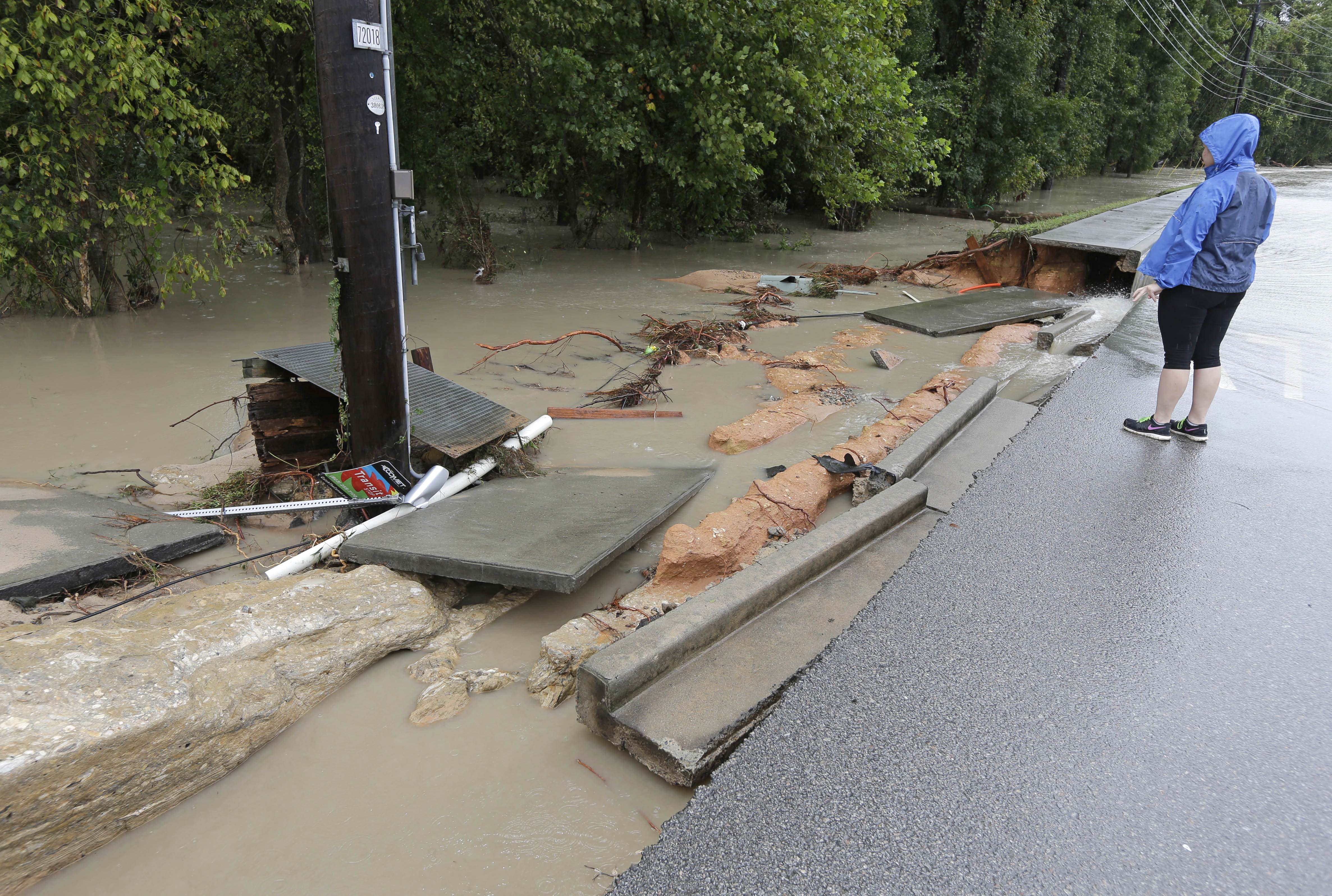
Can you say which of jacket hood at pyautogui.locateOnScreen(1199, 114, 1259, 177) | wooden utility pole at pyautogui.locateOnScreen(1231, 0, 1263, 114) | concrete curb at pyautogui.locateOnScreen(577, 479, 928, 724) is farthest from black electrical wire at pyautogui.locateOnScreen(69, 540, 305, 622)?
wooden utility pole at pyautogui.locateOnScreen(1231, 0, 1263, 114)

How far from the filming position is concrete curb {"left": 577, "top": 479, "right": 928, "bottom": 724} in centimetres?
266

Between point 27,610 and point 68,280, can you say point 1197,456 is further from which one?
point 68,280

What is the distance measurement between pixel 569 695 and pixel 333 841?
0.94 metres

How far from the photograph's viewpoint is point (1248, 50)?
1746 inches

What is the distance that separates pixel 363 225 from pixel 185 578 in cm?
191

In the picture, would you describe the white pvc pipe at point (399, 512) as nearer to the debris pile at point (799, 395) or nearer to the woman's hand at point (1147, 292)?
the debris pile at point (799, 395)

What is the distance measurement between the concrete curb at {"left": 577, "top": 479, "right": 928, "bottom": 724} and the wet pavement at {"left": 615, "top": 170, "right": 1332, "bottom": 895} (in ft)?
0.95

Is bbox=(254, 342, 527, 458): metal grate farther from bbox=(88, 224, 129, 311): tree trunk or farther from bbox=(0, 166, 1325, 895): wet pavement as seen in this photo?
bbox=(88, 224, 129, 311): tree trunk

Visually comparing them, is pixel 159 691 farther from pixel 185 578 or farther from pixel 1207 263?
pixel 1207 263

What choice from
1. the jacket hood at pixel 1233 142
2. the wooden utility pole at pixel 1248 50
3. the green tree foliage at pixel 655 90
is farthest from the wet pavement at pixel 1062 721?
the wooden utility pole at pixel 1248 50

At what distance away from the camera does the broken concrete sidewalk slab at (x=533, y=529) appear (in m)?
3.57

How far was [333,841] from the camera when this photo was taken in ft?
8.14

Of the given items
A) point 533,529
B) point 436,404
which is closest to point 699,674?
point 533,529

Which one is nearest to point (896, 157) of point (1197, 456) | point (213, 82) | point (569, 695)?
point (1197, 456)
